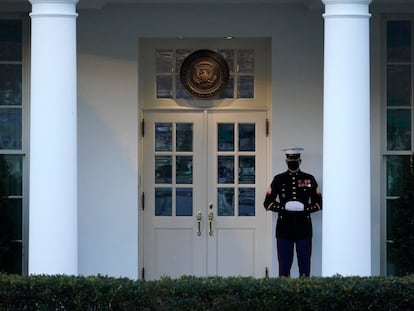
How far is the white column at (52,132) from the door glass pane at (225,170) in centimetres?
342

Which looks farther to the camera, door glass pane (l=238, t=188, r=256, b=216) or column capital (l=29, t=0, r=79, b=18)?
door glass pane (l=238, t=188, r=256, b=216)

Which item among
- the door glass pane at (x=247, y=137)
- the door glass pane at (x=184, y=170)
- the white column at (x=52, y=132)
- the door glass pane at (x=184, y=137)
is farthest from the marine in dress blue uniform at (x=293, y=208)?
the white column at (x=52, y=132)

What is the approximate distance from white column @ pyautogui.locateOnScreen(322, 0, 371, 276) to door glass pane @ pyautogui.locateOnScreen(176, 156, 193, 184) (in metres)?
3.38

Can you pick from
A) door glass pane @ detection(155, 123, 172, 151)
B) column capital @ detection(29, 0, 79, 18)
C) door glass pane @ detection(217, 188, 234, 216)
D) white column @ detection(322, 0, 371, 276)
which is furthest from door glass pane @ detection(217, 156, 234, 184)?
column capital @ detection(29, 0, 79, 18)

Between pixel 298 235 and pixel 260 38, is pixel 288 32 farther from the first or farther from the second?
pixel 298 235

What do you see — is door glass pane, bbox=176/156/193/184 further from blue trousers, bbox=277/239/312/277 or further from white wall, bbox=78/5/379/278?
blue trousers, bbox=277/239/312/277

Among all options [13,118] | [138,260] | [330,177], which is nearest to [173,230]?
[138,260]

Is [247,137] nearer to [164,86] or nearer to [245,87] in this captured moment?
[245,87]

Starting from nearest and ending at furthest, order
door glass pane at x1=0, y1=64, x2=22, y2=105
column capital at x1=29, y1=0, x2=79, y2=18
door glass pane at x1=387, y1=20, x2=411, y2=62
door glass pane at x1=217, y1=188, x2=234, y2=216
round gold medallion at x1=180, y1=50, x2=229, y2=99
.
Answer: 1. column capital at x1=29, y1=0, x2=79, y2=18
2. door glass pane at x1=387, y1=20, x2=411, y2=62
3. door glass pane at x1=0, y1=64, x2=22, y2=105
4. round gold medallion at x1=180, y1=50, x2=229, y2=99
5. door glass pane at x1=217, y1=188, x2=234, y2=216

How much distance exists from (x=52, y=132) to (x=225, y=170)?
3615mm

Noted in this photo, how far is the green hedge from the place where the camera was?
8.84 metres

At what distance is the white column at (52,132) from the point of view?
9836 millimetres

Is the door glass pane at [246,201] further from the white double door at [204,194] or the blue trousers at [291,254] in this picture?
the blue trousers at [291,254]

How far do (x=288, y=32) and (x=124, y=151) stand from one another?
2.44 meters
